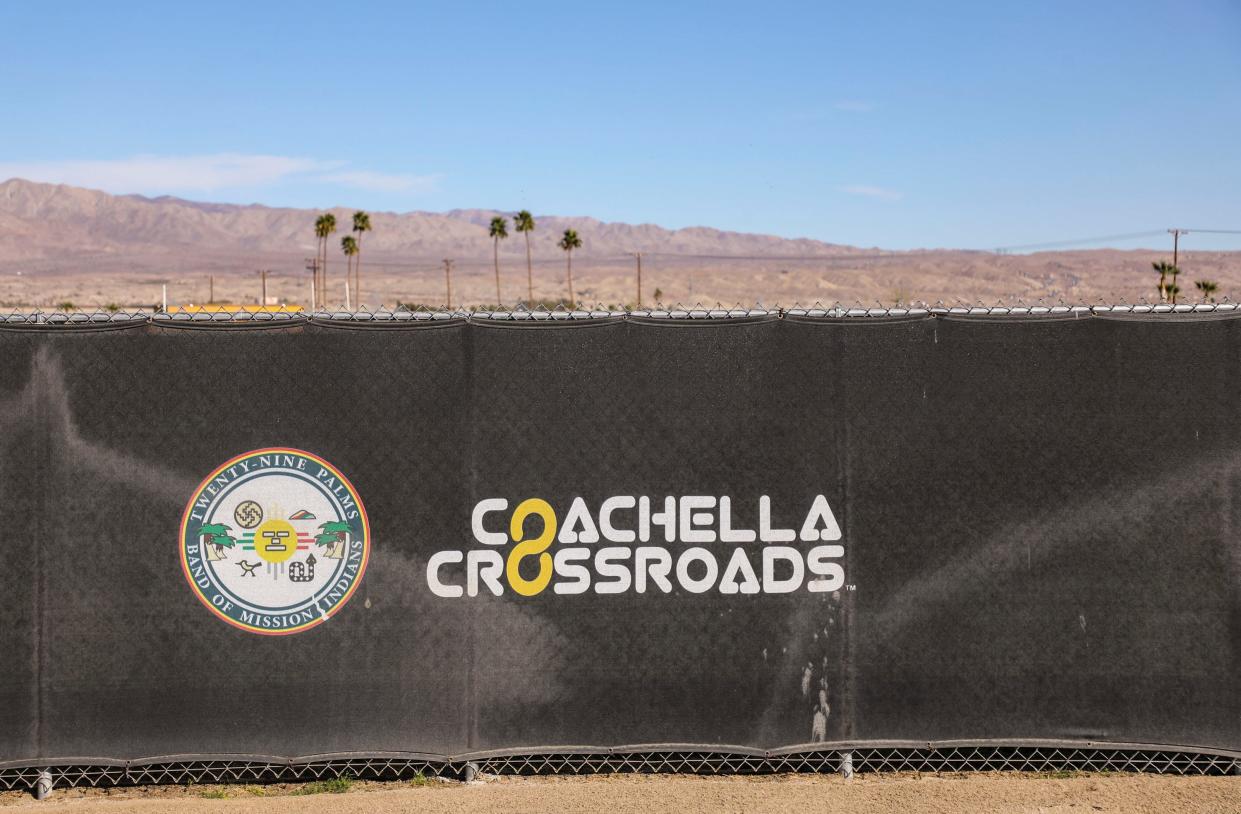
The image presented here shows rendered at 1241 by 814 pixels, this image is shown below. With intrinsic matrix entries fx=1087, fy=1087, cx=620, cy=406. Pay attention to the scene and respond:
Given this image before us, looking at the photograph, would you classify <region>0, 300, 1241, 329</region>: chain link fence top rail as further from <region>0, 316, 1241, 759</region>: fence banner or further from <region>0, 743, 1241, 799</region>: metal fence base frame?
<region>0, 743, 1241, 799</region>: metal fence base frame

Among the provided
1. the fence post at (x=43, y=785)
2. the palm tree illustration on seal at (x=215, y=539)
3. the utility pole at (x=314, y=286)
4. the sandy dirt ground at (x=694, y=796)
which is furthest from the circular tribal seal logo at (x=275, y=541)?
the utility pole at (x=314, y=286)

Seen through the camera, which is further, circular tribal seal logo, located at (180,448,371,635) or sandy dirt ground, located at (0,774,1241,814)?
circular tribal seal logo, located at (180,448,371,635)

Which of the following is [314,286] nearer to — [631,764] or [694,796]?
[631,764]

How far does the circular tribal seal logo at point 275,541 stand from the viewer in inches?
217

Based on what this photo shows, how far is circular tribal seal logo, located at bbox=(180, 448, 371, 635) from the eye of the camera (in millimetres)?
5508

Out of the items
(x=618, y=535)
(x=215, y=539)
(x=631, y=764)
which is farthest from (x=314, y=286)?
(x=631, y=764)

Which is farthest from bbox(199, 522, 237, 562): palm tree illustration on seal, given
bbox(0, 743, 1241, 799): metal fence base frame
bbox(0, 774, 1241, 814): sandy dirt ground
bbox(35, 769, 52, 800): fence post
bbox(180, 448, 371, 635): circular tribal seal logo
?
bbox(35, 769, 52, 800): fence post

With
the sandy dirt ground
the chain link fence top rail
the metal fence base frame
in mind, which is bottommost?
the sandy dirt ground

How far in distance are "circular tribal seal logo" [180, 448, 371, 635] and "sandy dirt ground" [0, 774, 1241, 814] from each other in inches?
34.4

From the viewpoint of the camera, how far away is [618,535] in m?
5.62

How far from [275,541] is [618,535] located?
1.75 metres

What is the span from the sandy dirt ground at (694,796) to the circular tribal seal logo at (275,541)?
873 millimetres

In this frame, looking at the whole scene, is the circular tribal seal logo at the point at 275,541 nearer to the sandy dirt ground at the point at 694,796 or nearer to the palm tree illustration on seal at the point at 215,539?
the palm tree illustration on seal at the point at 215,539

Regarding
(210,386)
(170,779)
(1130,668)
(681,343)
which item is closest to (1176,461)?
(1130,668)
